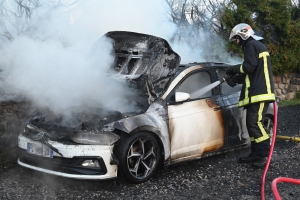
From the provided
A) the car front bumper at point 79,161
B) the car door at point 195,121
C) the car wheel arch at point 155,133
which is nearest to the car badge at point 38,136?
the car front bumper at point 79,161

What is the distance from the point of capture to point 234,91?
582cm

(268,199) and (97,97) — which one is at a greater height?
(97,97)

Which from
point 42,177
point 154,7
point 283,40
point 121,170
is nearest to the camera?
point 121,170

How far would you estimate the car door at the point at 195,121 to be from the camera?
16.1 feet

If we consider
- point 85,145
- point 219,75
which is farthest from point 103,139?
point 219,75

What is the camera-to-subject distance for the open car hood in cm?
493

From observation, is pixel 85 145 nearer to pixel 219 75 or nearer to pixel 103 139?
pixel 103 139

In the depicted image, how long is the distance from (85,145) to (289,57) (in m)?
8.48

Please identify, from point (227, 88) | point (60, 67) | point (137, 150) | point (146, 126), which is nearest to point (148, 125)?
point (146, 126)

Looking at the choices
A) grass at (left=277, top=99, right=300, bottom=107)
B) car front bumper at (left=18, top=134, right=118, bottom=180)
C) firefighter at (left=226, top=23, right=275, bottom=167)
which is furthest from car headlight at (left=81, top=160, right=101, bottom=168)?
grass at (left=277, top=99, right=300, bottom=107)

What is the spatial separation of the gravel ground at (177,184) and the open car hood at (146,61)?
43.6 inches

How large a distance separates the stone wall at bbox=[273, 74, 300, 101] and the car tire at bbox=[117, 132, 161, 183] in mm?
7969

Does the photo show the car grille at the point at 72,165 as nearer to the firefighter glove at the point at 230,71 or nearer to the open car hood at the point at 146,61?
the open car hood at the point at 146,61

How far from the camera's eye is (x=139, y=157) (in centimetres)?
464
